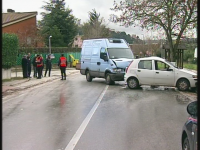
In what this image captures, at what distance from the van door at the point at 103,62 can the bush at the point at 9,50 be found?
245 inches

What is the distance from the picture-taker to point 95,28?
55344 mm

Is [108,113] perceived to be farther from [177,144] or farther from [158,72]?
[158,72]

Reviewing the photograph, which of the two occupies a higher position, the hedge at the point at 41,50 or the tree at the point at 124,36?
the tree at the point at 124,36

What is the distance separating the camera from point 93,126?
680cm

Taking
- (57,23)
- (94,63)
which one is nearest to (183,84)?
(94,63)

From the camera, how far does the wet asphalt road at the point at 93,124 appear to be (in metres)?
5.43

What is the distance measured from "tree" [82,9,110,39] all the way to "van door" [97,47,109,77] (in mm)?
37301

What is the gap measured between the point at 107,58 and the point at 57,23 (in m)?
29.1

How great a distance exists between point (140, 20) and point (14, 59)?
891 centimetres

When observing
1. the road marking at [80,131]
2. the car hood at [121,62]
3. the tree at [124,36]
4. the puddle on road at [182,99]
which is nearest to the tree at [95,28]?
the tree at [124,36]

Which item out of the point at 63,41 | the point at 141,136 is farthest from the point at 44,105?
the point at 63,41

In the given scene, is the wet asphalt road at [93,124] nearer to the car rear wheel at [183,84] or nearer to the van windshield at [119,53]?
the car rear wheel at [183,84]

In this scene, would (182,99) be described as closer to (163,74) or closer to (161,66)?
(163,74)

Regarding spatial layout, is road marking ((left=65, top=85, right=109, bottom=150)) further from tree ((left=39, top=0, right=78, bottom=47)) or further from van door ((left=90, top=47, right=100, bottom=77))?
tree ((left=39, top=0, right=78, bottom=47))
